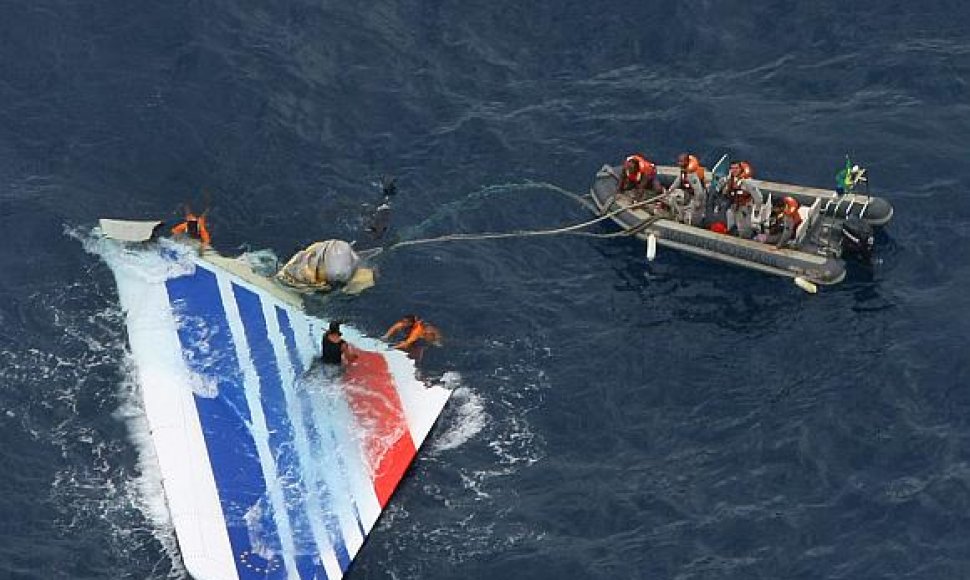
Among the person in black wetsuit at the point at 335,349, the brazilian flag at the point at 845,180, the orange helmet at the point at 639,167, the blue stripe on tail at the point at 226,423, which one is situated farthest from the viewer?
the orange helmet at the point at 639,167

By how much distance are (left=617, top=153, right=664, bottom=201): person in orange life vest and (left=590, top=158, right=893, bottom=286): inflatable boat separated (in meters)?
0.23

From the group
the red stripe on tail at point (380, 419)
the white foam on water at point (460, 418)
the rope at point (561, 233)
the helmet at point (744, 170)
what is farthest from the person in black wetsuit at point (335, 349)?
the helmet at point (744, 170)

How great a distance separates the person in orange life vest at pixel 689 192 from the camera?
57.4 meters

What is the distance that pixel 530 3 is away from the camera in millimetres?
65438

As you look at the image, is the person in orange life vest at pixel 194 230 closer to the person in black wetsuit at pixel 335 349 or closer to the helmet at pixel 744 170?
the person in black wetsuit at pixel 335 349

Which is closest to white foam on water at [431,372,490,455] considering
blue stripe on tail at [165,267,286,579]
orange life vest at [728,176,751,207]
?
blue stripe on tail at [165,267,286,579]

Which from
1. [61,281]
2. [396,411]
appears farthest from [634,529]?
[61,281]

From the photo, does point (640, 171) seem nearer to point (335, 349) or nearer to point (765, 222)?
point (765, 222)

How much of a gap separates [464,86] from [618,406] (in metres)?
16.9

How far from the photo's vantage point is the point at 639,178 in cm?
5872

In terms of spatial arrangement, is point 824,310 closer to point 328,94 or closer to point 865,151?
point 865,151

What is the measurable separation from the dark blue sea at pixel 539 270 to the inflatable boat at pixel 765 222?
773 mm

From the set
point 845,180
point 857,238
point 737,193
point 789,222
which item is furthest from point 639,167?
point 857,238

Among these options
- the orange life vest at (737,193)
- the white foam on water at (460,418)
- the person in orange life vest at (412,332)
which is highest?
the orange life vest at (737,193)
